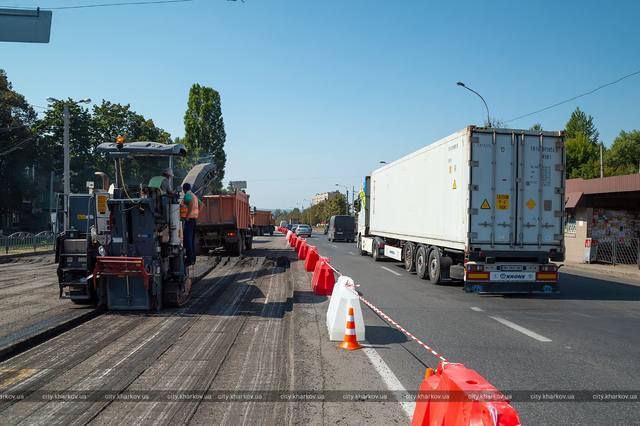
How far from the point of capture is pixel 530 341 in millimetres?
7633

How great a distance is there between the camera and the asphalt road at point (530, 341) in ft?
16.9

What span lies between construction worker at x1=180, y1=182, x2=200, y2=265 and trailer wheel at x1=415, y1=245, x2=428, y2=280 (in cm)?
741

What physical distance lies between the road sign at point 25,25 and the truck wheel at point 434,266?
10.7 metres

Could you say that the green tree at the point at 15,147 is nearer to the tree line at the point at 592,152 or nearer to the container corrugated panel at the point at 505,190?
the container corrugated panel at the point at 505,190

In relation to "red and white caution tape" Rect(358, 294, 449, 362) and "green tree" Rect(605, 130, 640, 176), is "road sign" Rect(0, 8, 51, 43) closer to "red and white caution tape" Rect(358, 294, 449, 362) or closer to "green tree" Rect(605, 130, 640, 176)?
"red and white caution tape" Rect(358, 294, 449, 362)

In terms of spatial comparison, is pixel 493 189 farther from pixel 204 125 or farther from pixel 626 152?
pixel 626 152

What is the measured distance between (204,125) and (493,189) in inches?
1849

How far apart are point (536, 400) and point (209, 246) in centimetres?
1873

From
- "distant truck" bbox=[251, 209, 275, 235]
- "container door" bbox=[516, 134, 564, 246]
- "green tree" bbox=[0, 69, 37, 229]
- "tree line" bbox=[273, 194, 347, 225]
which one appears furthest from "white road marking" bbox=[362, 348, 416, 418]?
"tree line" bbox=[273, 194, 347, 225]

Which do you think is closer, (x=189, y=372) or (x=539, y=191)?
(x=189, y=372)

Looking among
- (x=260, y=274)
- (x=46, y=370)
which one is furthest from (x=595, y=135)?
(x=46, y=370)

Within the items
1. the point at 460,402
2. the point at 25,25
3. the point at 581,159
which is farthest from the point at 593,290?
the point at 581,159

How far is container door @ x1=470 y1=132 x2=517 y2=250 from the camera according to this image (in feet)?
40.4

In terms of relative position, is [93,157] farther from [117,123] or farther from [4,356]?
[4,356]
